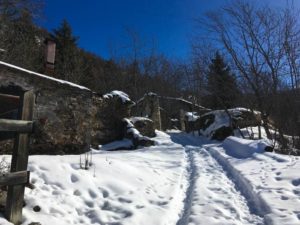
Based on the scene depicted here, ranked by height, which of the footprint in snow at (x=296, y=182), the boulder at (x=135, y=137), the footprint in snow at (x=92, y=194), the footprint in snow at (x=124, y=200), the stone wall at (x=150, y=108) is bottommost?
the footprint in snow at (x=124, y=200)

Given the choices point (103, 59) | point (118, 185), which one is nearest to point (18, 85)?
point (118, 185)

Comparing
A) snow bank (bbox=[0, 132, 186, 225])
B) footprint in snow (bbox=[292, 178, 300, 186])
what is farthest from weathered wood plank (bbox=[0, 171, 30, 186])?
footprint in snow (bbox=[292, 178, 300, 186])

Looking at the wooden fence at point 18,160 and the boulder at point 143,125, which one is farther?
the boulder at point 143,125

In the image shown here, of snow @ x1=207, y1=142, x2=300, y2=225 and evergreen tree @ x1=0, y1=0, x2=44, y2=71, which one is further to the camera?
evergreen tree @ x1=0, y1=0, x2=44, y2=71

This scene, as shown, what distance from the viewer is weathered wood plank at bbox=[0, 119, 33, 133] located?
3351 millimetres

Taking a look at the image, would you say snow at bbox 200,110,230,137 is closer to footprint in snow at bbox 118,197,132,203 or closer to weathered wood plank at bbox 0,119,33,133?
footprint in snow at bbox 118,197,132,203

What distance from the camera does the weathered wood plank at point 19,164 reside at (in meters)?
3.46

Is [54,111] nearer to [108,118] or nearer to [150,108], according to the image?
[108,118]

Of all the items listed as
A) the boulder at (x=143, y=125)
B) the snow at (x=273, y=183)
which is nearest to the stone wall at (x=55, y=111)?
the boulder at (x=143, y=125)

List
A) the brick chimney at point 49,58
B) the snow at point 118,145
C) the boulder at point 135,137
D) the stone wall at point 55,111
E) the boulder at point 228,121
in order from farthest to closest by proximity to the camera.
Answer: the boulder at point 228,121
the boulder at point 135,137
the brick chimney at point 49,58
the snow at point 118,145
the stone wall at point 55,111

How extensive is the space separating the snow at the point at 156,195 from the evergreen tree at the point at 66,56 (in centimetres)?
1837

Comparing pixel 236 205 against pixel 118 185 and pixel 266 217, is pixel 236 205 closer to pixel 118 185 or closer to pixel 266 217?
pixel 266 217

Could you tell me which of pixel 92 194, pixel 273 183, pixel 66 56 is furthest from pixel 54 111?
pixel 66 56

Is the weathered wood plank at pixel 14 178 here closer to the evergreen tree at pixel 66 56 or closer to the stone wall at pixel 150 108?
the evergreen tree at pixel 66 56
